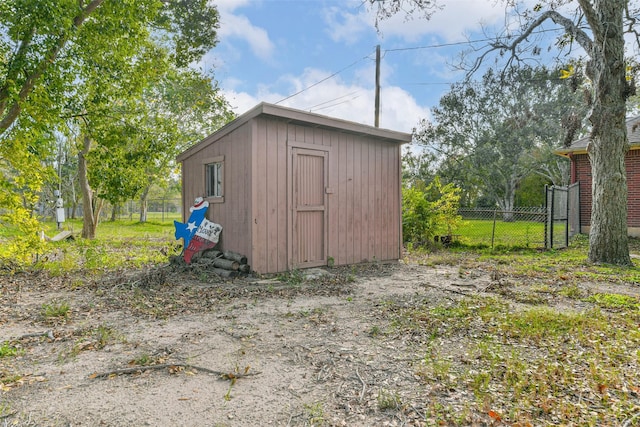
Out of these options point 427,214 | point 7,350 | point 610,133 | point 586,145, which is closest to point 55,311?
point 7,350

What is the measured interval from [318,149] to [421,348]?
179 inches

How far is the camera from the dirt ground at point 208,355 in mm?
2295

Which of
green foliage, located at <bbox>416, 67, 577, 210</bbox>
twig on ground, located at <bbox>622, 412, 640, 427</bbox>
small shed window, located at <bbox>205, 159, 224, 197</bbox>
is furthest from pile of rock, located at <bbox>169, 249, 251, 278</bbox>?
green foliage, located at <bbox>416, 67, 577, 210</bbox>

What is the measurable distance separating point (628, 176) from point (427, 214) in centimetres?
705

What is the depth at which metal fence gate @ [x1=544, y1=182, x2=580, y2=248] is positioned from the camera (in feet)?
31.1

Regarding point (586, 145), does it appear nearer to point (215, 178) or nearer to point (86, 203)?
point (215, 178)

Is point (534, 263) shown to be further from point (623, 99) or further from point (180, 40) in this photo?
point (180, 40)

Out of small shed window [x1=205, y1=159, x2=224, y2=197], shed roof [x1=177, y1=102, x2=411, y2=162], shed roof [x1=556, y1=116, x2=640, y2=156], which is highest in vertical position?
shed roof [x1=556, y1=116, x2=640, y2=156]

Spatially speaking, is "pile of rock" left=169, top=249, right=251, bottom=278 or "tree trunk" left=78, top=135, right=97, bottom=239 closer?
"pile of rock" left=169, top=249, right=251, bottom=278

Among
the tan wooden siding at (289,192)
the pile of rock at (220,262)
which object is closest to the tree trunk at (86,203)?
the tan wooden siding at (289,192)

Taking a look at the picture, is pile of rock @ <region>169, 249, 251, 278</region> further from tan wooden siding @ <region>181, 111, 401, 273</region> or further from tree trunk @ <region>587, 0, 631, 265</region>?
tree trunk @ <region>587, 0, 631, 265</region>

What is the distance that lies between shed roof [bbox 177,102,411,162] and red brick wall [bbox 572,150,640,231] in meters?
8.02

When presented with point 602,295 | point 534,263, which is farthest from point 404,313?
point 534,263

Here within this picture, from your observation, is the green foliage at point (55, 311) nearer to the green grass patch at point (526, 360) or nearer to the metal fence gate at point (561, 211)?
the green grass patch at point (526, 360)
